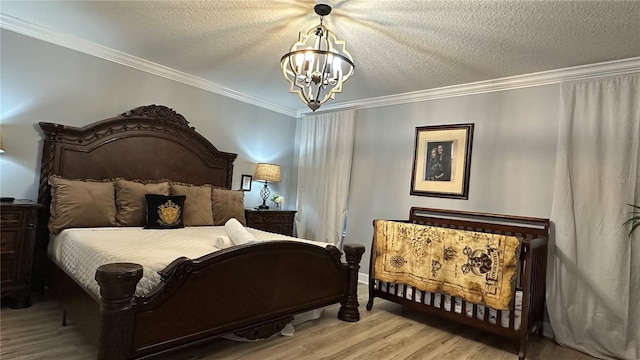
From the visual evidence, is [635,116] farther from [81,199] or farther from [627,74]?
[81,199]

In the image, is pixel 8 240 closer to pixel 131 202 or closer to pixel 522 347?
pixel 131 202

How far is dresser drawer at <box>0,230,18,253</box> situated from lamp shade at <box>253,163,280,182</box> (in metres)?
2.47

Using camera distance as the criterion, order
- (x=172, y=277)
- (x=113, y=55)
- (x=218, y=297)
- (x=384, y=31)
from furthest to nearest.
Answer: (x=113, y=55) < (x=384, y=31) < (x=218, y=297) < (x=172, y=277)

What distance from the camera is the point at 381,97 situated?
4.34 meters

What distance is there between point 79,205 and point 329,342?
7.61 ft

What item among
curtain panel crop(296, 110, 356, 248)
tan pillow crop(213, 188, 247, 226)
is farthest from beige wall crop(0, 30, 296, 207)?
curtain panel crop(296, 110, 356, 248)

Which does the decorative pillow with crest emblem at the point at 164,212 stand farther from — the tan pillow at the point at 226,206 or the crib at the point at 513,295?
the crib at the point at 513,295

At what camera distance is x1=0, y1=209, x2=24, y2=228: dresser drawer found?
2.59 m

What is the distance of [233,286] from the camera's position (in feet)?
7.11

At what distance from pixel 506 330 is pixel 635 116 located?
1.96 metres

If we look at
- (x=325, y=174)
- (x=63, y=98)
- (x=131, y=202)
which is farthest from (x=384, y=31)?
(x=63, y=98)

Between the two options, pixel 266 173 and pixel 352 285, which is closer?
pixel 352 285

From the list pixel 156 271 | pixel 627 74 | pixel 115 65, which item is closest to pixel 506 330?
pixel 627 74

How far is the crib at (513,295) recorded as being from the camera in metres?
2.49
